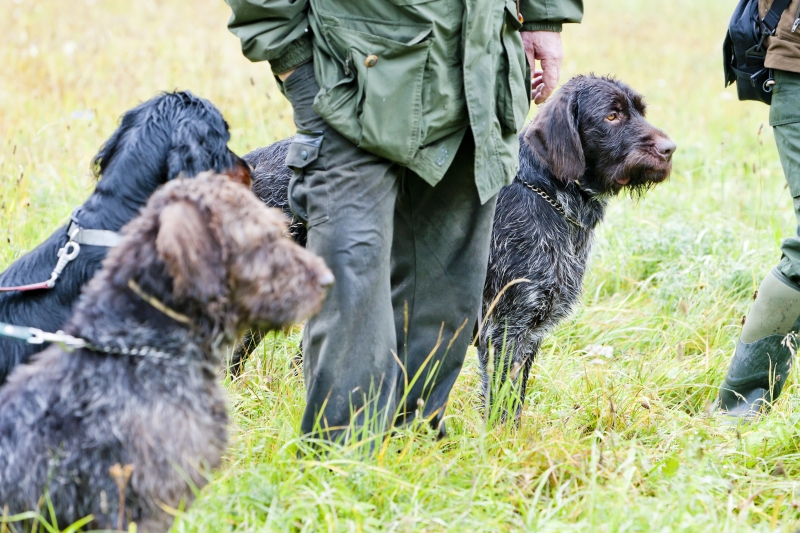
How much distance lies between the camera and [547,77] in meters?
3.43

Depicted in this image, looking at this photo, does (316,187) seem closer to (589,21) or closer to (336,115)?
(336,115)

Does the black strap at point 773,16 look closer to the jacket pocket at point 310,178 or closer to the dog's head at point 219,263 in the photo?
the jacket pocket at point 310,178

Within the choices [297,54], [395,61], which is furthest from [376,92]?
[297,54]

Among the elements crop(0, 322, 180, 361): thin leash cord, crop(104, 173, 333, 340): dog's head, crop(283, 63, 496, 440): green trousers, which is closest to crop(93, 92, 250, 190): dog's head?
crop(283, 63, 496, 440): green trousers

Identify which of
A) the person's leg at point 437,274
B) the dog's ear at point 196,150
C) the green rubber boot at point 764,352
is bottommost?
the green rubber boot at point 764,352

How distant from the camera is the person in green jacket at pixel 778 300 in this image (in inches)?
139

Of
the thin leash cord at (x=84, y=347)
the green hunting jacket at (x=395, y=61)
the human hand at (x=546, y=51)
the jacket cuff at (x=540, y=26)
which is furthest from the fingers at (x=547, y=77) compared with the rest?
the thin leash cord at (x=84, y=347)

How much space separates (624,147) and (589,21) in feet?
44.8

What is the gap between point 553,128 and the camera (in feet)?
13.9

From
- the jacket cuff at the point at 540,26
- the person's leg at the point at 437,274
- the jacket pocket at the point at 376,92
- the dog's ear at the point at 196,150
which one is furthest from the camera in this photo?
the jacket cuff at the point at 540,26

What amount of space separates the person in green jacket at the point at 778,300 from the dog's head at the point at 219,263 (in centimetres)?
234

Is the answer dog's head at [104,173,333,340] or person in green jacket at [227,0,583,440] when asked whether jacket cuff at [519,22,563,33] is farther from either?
dog's head at [104,173,333,340]

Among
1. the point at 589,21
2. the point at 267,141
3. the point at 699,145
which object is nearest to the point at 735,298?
the point at 699,145

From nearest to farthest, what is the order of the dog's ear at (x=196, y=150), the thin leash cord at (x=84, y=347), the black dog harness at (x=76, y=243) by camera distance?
the thin leash cord at (x=84, y=347) < the black dog harness at (x=76, y=243) < the dog's ear at (x=196, y=150)
